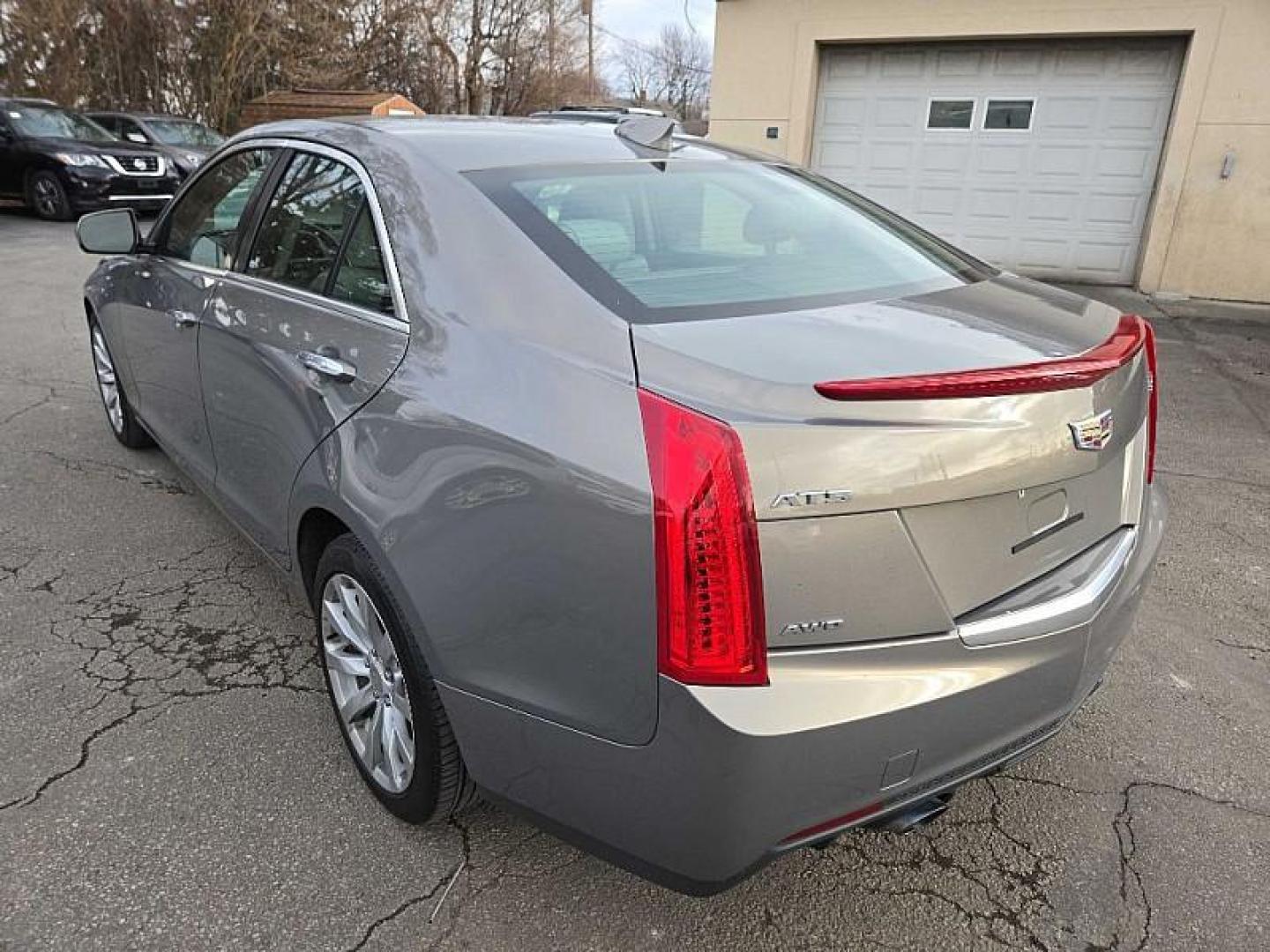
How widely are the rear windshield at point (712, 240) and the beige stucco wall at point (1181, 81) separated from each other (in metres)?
8.64

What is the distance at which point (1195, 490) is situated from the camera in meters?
4.50

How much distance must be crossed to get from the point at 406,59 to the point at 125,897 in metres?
26.1

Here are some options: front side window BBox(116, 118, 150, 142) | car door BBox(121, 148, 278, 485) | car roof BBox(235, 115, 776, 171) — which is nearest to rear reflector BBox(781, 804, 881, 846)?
car roof BBox(235, 115, 776, 171)

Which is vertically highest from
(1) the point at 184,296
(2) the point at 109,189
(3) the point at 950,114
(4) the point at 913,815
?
(3) the point at 950,114

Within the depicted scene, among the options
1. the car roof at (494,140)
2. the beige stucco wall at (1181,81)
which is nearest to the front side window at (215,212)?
the car roof at (494,140)

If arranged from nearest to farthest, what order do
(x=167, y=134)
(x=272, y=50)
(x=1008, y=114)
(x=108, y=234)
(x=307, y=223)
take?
1. (x=307, y=223)
2. (x=108, y=234)
3. (x=1008, y=114)
4. (x=167, y=134)
5. (x=272, y=50)

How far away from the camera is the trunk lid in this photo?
1.46 meters

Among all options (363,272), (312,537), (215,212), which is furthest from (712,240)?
(215,212)

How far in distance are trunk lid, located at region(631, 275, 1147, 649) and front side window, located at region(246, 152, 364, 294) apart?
1.13 metres

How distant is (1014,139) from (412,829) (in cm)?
1051

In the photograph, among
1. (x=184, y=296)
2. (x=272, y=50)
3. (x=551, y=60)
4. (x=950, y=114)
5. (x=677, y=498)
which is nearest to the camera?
(x=677, y=498)

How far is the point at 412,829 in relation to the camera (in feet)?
7.20

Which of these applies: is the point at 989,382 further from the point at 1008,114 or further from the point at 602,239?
the point at 1008,114

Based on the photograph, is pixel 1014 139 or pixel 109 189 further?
pixel 109 189
